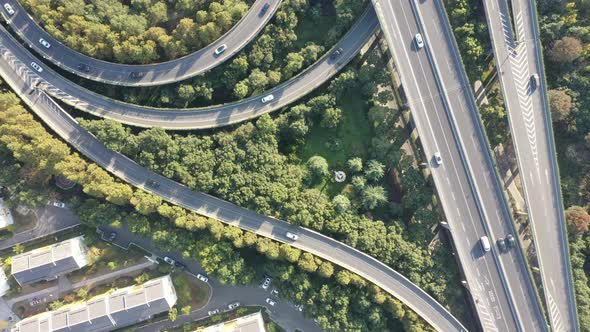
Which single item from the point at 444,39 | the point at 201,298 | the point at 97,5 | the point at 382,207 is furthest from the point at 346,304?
the point at 97,5

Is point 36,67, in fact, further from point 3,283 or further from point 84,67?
point 3,283

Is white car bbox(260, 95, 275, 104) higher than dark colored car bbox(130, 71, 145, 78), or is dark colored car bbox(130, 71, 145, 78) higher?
dark colored car bbox(130, 71, 145, 78)

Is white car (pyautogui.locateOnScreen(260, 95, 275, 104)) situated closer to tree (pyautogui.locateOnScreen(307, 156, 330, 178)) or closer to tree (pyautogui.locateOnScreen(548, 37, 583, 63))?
tree (pyautogui.locateOnScreen(307, 156, 330, 178))

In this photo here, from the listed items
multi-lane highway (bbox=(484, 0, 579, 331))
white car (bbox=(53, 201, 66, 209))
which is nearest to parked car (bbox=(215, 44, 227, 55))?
white car (bbox=(53, 201, 66, 209))

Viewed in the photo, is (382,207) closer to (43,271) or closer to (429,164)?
(429,164)

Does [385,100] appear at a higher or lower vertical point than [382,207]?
higher

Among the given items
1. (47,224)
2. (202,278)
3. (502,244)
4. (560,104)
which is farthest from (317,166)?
(47,224)

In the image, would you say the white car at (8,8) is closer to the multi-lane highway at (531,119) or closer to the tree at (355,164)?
the tree at (355,164)
